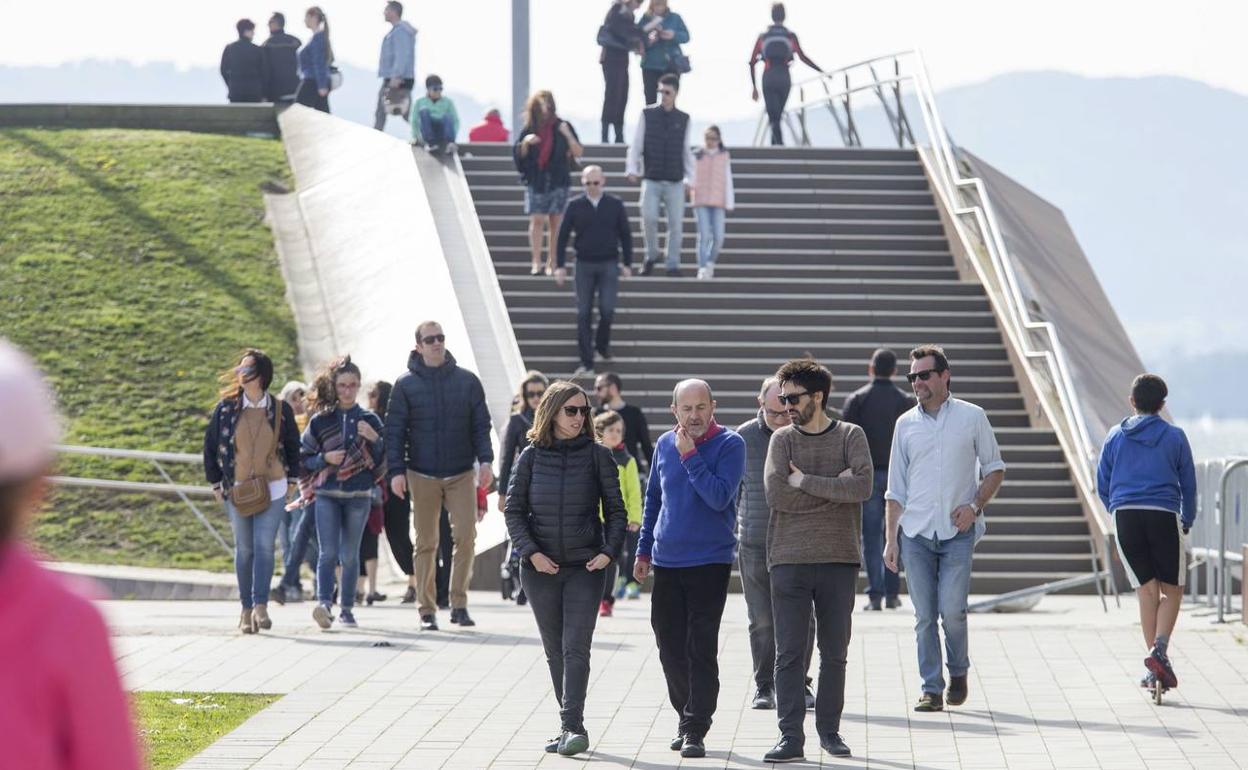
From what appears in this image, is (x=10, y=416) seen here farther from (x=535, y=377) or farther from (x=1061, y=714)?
(x=535, y=377)

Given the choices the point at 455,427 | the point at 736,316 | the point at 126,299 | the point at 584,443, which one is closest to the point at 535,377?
the point at 455,427

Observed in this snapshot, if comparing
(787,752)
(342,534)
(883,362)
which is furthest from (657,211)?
(787,752)

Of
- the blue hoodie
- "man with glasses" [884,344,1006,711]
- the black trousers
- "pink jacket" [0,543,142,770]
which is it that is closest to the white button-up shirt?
"man with glasses" [884,344,1006,711]

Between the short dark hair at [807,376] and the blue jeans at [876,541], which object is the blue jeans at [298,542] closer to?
the blue jeans at [876,541]

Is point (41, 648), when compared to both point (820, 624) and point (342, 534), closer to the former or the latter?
point (820, 624)

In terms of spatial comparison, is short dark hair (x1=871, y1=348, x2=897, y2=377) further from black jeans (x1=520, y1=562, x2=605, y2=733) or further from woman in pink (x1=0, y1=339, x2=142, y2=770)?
woman in pink (x1=0, y1=339, x2=142, y2=770)

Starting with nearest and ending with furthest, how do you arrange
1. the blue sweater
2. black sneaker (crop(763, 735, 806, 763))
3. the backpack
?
black sneaker (crop(763, 735, 806, 763)) < the blue sweater < the backpack

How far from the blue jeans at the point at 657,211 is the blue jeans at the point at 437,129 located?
4.29 metres

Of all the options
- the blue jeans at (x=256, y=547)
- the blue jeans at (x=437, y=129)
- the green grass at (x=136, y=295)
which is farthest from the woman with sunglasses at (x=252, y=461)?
the blue jeans at (x=437, y=129)

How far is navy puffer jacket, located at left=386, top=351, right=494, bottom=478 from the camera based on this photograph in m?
12.8

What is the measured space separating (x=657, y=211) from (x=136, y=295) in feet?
20.1

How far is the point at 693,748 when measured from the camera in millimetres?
8477

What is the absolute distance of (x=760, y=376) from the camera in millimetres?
19672

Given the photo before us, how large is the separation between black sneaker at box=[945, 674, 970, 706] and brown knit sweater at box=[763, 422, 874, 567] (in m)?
1.51
